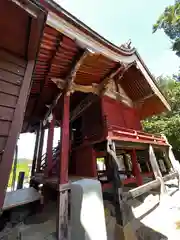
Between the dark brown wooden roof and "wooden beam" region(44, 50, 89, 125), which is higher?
the dark brown wooden roof

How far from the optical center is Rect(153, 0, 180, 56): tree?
1505cm

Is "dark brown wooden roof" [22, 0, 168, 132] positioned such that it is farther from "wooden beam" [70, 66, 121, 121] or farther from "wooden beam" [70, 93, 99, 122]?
"wooden beam" [70, 93, 99, 122]

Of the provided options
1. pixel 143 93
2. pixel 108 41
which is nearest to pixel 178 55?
pixel 143 93

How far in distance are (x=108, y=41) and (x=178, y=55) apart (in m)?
17.9

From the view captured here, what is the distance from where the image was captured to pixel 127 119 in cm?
719

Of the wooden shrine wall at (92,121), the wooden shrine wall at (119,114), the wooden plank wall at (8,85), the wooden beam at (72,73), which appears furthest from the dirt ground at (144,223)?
the wooden beam at (72,73)

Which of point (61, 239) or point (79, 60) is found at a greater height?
point (79, 60)

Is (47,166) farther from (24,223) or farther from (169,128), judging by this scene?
(169,128)

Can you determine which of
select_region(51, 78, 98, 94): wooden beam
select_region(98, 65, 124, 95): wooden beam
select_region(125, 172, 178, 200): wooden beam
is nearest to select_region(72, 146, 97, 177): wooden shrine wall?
select_region(125, 172, 178, 200): wooden beam

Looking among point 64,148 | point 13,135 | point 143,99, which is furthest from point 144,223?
point 143,99

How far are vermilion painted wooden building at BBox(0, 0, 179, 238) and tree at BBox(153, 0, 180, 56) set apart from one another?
13.4 m

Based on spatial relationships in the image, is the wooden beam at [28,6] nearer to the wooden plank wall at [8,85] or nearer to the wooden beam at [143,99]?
the wooden plank wall at [8,85]

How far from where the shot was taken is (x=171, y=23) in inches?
666

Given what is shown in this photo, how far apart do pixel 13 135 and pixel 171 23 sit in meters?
22.2
